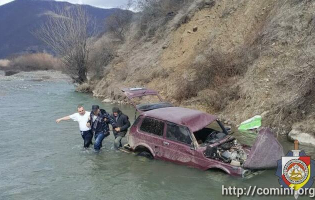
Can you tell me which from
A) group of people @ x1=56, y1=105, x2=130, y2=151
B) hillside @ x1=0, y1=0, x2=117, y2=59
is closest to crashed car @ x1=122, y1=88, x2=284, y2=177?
group of people @ x1=56, y1=105, x2=130, y2=151

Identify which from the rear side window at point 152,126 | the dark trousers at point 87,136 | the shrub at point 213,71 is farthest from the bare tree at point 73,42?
the rear side window at point 152,126

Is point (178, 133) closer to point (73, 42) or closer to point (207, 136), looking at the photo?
point (207, 136)

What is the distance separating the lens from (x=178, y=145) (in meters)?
9.41

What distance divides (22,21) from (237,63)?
143309 mm

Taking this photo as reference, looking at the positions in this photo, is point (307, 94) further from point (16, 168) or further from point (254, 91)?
point (16, 168)

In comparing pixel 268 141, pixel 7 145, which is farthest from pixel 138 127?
pixel 7 145

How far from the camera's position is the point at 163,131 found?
32.2ft

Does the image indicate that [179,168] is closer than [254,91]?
Yes

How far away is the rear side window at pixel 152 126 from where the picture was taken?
9.91 m

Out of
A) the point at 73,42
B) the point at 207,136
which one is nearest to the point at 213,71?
the point at 207,136

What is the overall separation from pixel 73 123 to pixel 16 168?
5.89m

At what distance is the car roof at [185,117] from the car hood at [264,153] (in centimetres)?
168

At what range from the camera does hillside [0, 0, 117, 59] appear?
126 m

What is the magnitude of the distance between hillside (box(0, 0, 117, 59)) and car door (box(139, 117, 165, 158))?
111386 millimetres
